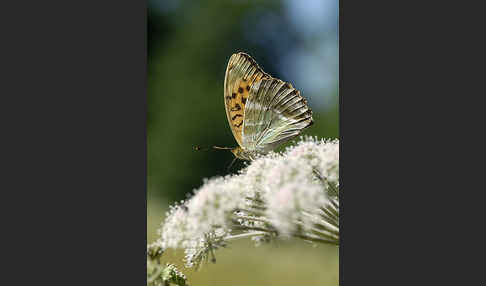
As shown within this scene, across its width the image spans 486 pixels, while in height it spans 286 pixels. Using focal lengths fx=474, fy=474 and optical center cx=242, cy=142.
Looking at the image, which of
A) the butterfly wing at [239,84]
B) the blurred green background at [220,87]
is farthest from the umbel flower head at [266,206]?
the butterfly wing at [239,84]

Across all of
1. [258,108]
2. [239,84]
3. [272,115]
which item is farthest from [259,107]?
[239,84]

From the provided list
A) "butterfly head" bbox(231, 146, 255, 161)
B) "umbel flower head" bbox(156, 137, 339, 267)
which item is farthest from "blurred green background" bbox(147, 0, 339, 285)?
"umbel flower head" bbox(156, 137, 339, 267)

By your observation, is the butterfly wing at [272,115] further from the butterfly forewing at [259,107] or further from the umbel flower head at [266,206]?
the umbel flower head at [266,206]

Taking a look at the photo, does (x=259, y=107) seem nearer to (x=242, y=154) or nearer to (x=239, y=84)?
(x=239, y=84)

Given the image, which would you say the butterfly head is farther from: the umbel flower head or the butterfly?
the umbel flower head

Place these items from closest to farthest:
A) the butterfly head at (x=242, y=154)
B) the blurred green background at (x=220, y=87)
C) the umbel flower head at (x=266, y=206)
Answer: the umbel flower head at (x=266, y=206) → the blurred green background at (x=220, y=87) → the butterfly head at (x=242, y=154)

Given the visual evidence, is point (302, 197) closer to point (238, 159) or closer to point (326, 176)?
point (326, 176)
